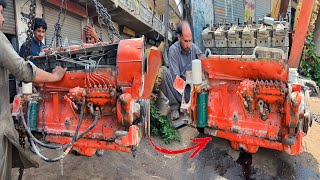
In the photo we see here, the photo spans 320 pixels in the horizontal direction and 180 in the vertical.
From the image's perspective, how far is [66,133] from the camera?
10.2 feet

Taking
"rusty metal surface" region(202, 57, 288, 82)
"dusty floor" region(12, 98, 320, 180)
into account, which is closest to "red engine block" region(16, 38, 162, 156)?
"dusty floor" region(12, 98, 320, 180)

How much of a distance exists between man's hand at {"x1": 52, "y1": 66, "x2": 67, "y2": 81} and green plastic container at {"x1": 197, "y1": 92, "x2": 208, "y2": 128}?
1.73 meters

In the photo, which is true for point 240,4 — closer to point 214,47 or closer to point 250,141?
point 214,47

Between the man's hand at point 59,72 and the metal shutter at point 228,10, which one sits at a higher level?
the metal shutter at point 228,10

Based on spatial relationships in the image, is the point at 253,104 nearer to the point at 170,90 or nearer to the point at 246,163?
the point at 246,163

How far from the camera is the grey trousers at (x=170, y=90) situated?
17.5 feet

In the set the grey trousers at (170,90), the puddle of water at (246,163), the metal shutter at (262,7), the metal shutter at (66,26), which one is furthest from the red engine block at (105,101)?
the metal shutter at (262,7)

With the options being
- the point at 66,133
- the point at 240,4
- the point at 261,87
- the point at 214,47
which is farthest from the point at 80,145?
the point at 240,4

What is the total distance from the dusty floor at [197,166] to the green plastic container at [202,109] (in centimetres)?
71

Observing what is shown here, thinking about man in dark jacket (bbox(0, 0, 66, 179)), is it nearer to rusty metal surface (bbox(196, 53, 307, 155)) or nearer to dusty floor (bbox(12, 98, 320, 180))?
dusty floor (bbox(12, 98, 320, 180))

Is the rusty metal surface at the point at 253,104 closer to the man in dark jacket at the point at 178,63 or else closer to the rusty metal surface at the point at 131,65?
the rusty metal surface at the point at 131,65

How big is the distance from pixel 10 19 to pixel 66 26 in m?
2.39

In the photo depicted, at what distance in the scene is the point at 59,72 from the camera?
3.04 m

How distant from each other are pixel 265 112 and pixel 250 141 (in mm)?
408
